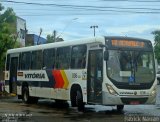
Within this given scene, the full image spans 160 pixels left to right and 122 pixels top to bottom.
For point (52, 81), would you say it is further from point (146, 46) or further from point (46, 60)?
point (146, 46)

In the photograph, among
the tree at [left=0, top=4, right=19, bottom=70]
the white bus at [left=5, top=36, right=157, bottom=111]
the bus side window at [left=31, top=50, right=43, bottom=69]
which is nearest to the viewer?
the white bus at [left=5, top=36, right=157, bottom=111]

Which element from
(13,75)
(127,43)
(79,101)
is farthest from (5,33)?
(127,43)

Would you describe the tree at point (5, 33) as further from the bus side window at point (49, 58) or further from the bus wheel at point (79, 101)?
the bus wheel at point (79, 101)

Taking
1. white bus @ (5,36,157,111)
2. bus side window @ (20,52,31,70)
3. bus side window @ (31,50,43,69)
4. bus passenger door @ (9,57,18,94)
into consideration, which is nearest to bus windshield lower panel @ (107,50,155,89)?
white bus @ (5,36,157,111)

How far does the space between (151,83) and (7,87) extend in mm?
11195

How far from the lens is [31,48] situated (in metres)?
24.0

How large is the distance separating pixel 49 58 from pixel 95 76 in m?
4.28

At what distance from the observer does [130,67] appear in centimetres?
1788

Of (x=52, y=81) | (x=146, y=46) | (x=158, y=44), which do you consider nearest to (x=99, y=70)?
(x=146, y=46)

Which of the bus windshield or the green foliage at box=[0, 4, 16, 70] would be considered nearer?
the bus windshield

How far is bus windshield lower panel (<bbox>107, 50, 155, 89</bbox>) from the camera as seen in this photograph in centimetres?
1766

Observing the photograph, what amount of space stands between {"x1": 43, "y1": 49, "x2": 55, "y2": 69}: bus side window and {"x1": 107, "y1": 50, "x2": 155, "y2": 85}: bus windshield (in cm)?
→ 447

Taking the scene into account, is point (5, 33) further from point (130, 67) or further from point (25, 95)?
point (130, 67)

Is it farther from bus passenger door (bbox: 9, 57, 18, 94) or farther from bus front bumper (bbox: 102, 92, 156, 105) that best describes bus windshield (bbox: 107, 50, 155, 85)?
bus passenger door (bbox: 9, 57, 18, 94)
